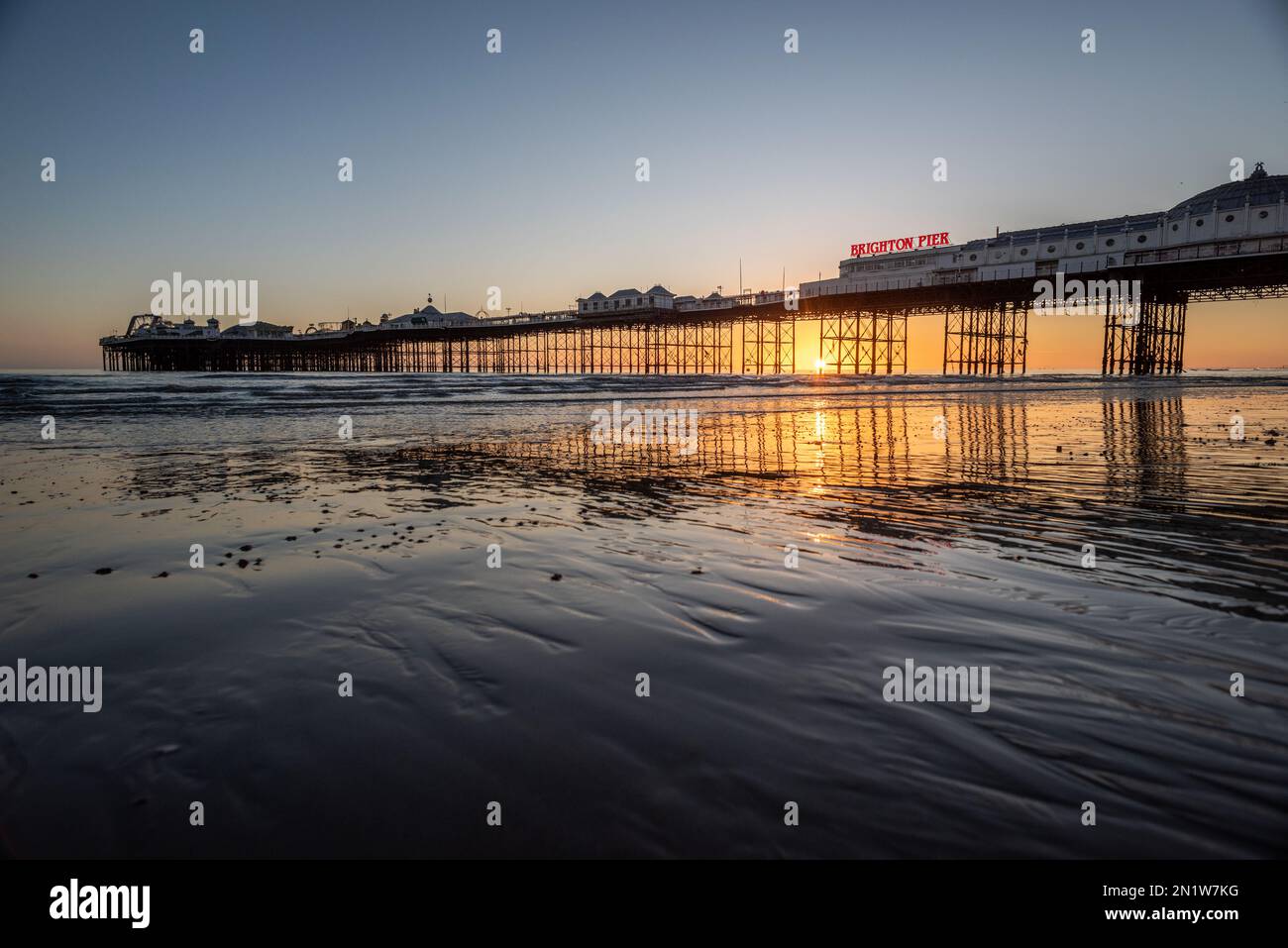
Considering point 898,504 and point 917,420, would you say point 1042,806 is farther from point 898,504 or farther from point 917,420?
point 917,420

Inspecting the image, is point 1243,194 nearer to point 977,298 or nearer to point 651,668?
point 977,298

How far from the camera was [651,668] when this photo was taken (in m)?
3.53

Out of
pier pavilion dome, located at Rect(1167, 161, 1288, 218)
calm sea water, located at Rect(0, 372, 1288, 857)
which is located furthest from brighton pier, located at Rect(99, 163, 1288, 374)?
calm sea water, located at Rect(0, 372, 1288, 857)

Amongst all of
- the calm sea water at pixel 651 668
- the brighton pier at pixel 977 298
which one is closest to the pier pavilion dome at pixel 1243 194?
the brighton pier at pixel 977 298

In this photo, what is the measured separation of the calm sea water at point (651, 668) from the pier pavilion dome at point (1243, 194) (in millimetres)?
69292

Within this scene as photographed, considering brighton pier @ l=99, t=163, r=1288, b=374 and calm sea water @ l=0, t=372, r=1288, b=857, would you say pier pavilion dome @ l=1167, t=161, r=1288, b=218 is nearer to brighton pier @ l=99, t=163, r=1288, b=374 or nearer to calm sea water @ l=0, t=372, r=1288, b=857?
brighton pier @ l=99, t=163, r=1288, b=374

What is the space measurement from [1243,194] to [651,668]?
79.6 m

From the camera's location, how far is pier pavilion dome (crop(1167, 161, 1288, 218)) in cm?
5688

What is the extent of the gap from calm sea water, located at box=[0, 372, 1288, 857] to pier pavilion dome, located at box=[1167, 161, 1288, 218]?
69292 millimetres

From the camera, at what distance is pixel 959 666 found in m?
3.41

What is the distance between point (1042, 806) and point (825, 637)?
5.27ft

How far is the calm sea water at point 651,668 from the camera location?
89.8 inches

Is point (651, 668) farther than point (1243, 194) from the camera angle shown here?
No

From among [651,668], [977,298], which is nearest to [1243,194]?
[977,298]
